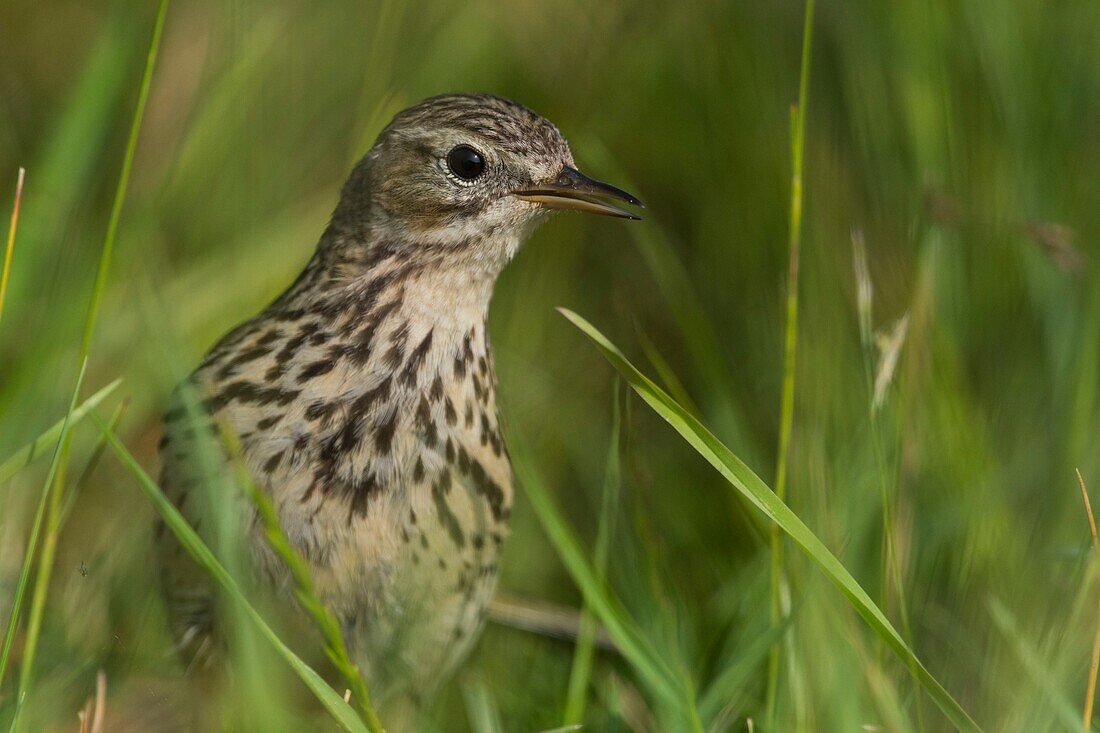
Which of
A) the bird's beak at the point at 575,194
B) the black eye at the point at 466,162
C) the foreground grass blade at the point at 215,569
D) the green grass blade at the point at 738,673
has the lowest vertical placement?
the green grass blade at the point at 738,673

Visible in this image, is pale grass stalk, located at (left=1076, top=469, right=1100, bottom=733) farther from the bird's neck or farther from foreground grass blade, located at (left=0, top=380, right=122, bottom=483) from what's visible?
foreground grass blade, located at (left=0, top=380, right=122, bottom=483)

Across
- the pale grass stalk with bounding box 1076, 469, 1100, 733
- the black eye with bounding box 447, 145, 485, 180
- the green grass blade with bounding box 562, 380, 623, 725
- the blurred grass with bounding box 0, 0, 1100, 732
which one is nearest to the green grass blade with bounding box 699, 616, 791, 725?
the blurred grass with bounding box 0, 0, 1100, 732

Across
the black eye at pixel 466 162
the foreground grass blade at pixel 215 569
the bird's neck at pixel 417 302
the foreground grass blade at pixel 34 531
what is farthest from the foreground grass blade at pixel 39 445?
the black eye at pixel 466 162

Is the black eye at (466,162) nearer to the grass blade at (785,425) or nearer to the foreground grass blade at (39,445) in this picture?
the grass blade at (785,425)

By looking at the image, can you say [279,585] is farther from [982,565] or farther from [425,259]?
[982,565]

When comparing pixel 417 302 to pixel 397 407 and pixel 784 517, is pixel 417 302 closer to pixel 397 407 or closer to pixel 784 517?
pixel 397 407

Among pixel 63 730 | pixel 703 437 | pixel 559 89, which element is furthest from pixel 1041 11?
pixel 63 730
